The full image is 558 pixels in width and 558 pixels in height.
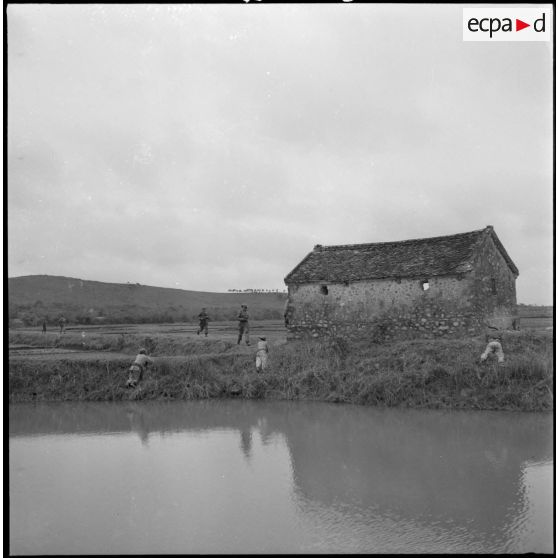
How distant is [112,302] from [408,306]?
85.9ft

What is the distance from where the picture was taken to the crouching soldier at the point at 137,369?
541 inches

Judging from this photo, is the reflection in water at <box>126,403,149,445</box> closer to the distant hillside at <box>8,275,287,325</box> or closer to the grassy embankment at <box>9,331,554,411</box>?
the grassy embankment at <box>9,331,554,411</box>

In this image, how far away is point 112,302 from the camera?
37188mm

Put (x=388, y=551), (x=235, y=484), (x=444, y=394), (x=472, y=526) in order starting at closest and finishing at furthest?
(x=388, y=551) → (x=472, y=526) → (x=235, y=484) → (x=444, y=394)

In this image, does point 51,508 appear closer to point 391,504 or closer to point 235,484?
point 235,484

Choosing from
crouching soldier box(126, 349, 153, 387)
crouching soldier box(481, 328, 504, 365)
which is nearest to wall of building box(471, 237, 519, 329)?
crouching soldier box(481, 328, 504, 365)

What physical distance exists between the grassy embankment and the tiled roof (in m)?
2.58

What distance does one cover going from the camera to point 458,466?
8.20 meters

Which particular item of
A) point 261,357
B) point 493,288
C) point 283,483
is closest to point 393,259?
point 493,288

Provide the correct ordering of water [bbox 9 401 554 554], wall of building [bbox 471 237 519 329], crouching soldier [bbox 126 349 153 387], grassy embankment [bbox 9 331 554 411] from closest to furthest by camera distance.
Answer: water [bbox 9 401 554 554], grassy embankment [bbox 9 331 554 411], crouching soldier [bbox 126 349 153 387], wall of building [bbox 471 237 519 329]

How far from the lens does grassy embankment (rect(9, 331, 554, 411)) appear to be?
41.2ft

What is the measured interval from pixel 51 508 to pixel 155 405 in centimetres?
691

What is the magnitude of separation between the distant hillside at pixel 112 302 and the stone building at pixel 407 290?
1547 centimetres

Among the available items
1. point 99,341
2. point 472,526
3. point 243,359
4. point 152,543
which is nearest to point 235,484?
point 152,543
